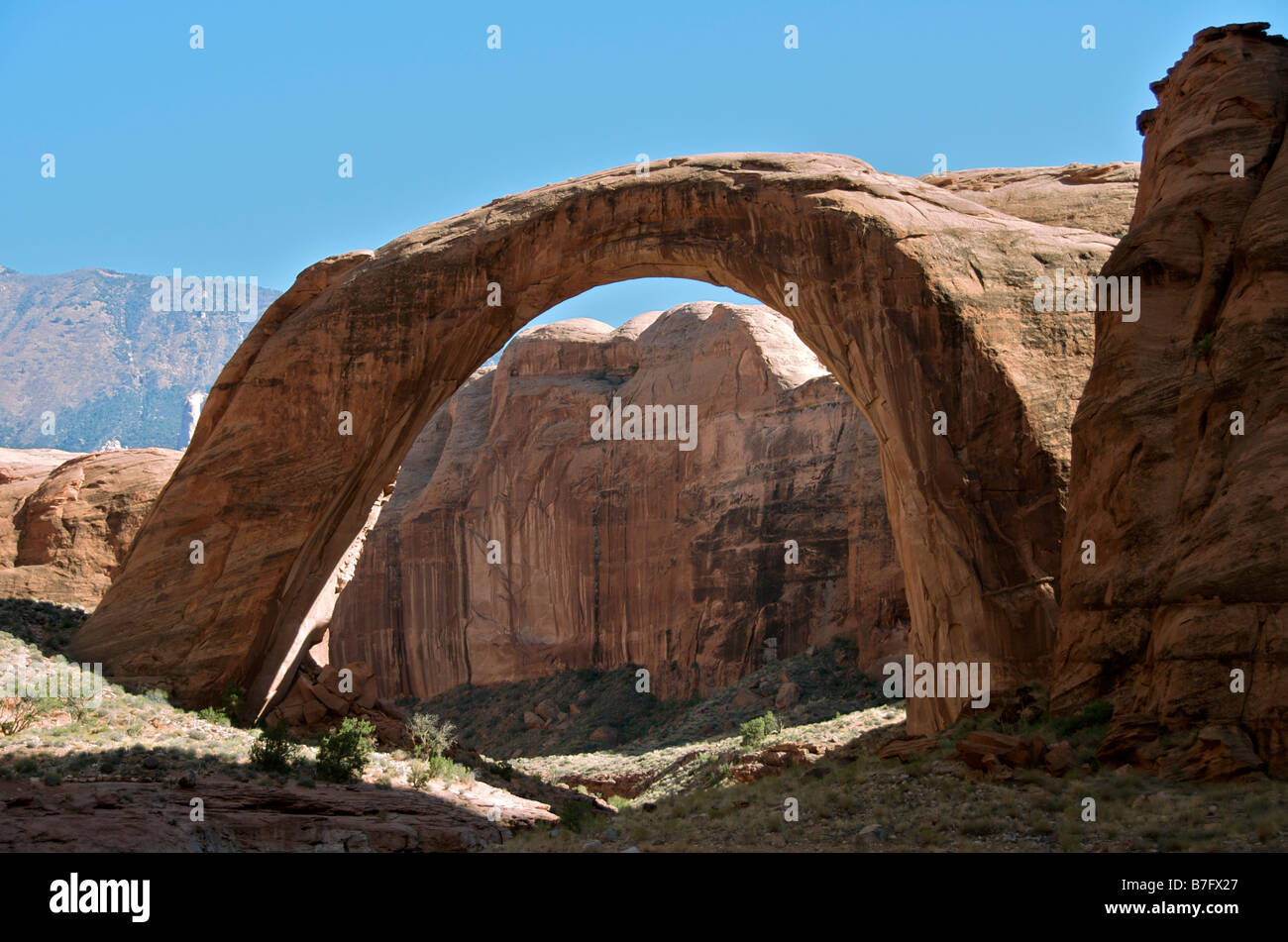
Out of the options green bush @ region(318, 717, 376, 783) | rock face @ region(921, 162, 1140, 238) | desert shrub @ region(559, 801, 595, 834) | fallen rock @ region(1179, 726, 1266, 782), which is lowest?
desert shrub @ region(559, 801, 595, 834)

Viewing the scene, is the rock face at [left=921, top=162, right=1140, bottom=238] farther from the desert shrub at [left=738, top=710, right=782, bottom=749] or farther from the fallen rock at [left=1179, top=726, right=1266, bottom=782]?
the desert shrub at [left=738, top=710, right=782, bottom=749]

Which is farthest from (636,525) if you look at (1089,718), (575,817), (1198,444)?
(1198,444)

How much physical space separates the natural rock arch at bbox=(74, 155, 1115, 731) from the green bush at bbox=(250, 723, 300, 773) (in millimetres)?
2515

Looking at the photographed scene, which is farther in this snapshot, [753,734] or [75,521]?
[753,734]

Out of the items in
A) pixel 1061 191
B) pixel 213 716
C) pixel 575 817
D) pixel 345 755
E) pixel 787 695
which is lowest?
pixel 787 695

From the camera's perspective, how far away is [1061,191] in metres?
20.6

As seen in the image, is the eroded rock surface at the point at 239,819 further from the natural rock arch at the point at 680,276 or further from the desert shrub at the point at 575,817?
the natural rock arch at the point at 680,276

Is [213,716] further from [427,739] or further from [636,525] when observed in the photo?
[636,525]

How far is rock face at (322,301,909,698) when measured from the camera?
1414 inches

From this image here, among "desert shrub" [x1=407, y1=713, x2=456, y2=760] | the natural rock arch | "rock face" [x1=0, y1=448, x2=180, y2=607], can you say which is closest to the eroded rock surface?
"desert shrub" [x1=407, y1=713, x2=456, y2=760]

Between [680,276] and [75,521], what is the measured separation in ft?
44.6
